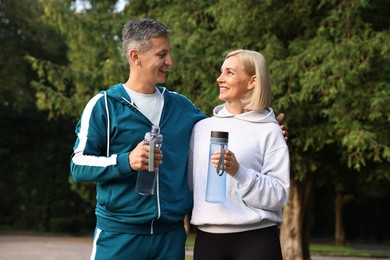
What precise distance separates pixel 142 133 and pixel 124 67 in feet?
35.2

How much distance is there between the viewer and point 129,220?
3775 millimetres

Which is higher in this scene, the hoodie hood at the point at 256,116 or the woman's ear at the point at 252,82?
the woman's ear at the point at 252,82

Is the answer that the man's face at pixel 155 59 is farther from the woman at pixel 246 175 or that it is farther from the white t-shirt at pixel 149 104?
the woman at pixel 246 175

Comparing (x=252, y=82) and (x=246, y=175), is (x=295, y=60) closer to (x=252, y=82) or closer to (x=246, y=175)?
(x=252, y=82)

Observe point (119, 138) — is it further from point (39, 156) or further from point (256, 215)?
point (39, 156)

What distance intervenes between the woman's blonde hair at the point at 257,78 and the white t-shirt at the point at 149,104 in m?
0.45

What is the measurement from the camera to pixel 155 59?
13.0 feet

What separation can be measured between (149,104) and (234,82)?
455 mm

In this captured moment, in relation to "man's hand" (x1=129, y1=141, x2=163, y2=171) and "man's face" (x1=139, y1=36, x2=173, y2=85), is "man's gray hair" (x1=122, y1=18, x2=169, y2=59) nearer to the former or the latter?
"man's face" (x1=139, y1=36, x2=173, y2=85)

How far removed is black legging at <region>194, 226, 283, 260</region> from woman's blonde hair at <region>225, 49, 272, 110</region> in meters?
0.64

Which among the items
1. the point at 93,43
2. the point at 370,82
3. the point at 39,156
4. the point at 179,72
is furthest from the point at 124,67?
the point at 39,156

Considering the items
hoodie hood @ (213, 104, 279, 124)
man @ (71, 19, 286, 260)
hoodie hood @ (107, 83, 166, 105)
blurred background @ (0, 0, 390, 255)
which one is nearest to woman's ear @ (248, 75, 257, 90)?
hoodie hood @ (213, 104, 279, 124)

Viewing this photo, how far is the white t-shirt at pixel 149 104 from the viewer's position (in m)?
3.91

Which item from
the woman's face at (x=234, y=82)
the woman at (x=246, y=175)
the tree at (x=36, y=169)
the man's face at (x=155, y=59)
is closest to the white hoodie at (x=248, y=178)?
the woman at (x=246, y=175)
